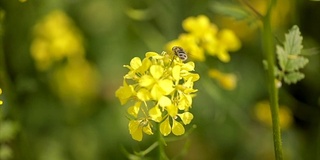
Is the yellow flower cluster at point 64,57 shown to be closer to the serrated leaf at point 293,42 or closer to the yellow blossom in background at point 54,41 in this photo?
the yellow blossom in background at point 54,41

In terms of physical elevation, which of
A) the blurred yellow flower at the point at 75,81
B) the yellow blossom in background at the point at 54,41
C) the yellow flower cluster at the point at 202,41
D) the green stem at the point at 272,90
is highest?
the yellow blossom in background at the point at 54,41

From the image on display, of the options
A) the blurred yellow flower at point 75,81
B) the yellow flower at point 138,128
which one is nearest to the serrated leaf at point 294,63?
the yellow flower at point 138,128

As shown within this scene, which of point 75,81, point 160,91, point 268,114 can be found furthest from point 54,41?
point 160,91

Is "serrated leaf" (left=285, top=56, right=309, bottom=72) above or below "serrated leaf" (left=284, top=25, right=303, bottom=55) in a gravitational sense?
below

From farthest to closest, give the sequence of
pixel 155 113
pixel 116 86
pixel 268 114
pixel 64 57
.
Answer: pixel 116 86, pixel 64 57, pixel 268 114, pixel 155 113

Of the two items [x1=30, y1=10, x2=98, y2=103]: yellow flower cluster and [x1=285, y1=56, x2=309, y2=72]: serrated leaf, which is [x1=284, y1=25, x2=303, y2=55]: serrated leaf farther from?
[x1=30, y1=10, x2=98, y2=103]: yellow flower cluster

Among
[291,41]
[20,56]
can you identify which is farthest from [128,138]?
[291,41]

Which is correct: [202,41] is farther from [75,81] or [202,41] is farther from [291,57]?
[75,81]

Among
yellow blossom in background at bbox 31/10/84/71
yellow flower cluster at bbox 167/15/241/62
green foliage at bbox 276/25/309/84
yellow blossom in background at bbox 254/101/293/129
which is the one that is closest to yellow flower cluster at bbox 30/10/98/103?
yellow blossom in background at bbox 31/10/84/71
